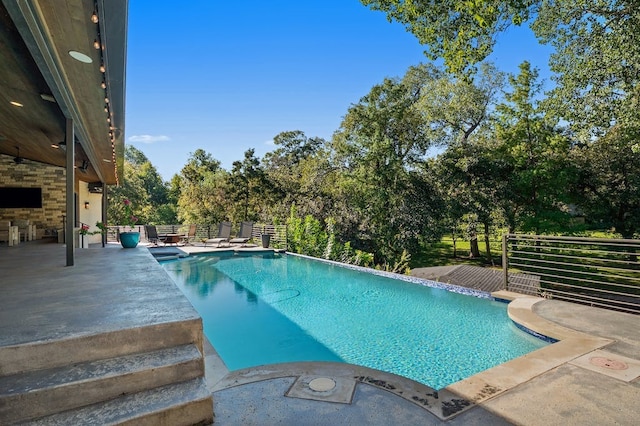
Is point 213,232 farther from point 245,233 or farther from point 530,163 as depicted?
point 530,163

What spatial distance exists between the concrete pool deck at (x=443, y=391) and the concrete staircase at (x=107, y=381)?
172 millimetres

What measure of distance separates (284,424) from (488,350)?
3131mm

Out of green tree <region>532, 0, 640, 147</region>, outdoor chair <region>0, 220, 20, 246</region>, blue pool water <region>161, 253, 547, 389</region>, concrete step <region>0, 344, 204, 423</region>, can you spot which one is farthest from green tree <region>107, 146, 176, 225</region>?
green tree <region>532, 0, 640, 147</region>

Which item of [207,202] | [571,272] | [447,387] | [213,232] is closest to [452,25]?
[571,272]

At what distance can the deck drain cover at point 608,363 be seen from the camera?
283 cm

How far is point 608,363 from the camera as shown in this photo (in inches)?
115

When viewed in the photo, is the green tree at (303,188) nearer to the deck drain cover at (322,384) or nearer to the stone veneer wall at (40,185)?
the stone veneer wall at (40,185)

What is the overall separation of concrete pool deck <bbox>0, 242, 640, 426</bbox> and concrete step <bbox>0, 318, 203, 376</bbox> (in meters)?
0.14

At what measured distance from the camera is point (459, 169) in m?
14.0

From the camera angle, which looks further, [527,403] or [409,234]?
[409,234]

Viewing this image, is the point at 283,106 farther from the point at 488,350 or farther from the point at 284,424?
the point at 284,424

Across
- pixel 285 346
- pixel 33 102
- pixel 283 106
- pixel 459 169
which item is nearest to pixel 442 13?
pixel 285 346

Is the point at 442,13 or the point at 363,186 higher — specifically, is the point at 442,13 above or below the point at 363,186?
above

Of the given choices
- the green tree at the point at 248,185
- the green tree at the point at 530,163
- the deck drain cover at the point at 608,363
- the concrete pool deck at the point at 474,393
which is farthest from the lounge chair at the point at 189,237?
the deck drain cover at the point at 608,363
